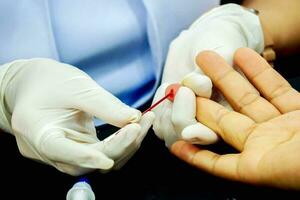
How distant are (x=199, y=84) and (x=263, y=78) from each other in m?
0.13

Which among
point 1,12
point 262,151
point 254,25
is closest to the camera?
point 262,151

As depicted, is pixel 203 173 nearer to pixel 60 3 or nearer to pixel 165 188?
pixel 165 188

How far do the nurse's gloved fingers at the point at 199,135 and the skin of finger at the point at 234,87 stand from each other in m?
0.08

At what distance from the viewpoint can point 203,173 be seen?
61 cm

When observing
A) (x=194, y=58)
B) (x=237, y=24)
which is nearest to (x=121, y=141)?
(x=194, y=58)

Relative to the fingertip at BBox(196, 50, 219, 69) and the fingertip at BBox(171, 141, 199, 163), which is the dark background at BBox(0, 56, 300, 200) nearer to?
the fingertip at BBox(171, 141, 199, 163)

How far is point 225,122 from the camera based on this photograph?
61 cm

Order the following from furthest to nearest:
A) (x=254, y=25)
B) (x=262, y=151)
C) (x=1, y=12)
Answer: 1. (x=254, y=25)
2. (x=1, y=12)
3. (x=262, y=151)

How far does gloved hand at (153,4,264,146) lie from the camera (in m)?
0.61

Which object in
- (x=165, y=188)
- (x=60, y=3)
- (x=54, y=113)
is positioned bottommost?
(x=165, y=188)

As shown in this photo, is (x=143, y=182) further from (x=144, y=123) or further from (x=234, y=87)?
(x=234, y=87)

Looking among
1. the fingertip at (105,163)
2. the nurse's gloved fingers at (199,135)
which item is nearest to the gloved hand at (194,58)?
the nurse's gloved fingers at (199,135)

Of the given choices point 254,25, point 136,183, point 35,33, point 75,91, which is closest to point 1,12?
point 35,33

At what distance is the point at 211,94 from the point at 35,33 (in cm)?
32
